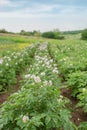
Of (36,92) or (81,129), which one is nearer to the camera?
(36,92)

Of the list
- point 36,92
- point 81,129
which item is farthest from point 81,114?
point 36,92

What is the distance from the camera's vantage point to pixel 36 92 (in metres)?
4.90

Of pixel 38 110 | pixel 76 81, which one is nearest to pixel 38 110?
pixel 38 110

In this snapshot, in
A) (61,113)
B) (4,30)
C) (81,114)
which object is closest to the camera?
(61,113)

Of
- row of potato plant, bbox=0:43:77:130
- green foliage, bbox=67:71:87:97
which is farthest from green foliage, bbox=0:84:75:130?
green foliage, bbox=67:71:87:97

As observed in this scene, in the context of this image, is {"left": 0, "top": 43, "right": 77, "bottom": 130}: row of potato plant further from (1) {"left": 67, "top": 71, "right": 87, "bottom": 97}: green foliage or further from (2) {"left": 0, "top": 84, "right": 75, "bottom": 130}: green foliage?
(1) {"left": 67, "top": 71, "right": 87, "bottom": 97}: green foliage

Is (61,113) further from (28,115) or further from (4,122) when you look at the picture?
(4,122)

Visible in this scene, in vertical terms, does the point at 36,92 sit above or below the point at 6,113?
above

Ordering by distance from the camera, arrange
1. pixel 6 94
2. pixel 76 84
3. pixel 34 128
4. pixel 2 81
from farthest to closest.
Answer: pixel 2 81 < pixel 6 94 < pixel 76 84 < pixel 34 128

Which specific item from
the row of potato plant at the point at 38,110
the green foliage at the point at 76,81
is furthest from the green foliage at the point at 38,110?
the green foliage at the point at 76,81

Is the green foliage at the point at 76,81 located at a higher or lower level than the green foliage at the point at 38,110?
lower

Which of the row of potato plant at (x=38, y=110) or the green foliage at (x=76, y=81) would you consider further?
the green foliage at (x=76, y=81)

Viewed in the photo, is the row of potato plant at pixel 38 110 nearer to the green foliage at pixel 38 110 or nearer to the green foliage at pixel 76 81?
the green foliage at pixel 38 110

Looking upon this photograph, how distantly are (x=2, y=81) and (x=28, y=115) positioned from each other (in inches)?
198
